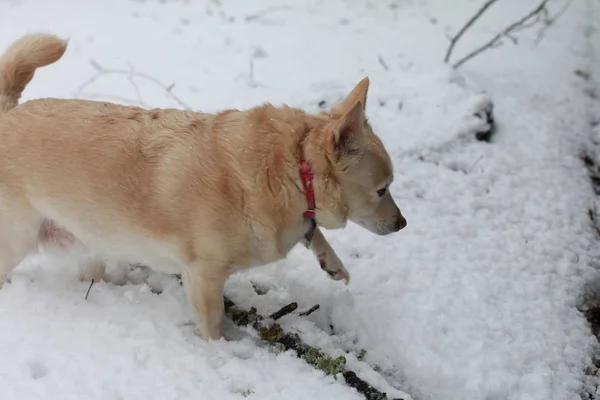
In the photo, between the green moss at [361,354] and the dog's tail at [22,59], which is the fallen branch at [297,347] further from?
the dog's tail at [22,59]

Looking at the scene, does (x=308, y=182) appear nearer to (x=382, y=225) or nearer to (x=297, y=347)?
(x=382, y=225)

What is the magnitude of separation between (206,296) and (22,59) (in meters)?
1.78

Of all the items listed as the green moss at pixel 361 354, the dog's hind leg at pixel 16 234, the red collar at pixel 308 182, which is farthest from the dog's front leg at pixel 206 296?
the dog's hind leg at pixel 16 234

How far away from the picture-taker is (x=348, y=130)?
2793 millimetres

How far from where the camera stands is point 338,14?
25.0ft

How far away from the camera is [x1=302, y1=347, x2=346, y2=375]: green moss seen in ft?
10.4

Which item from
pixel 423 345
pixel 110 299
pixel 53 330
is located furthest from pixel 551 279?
pixel 53 330

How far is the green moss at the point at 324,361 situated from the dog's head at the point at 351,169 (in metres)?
0.73

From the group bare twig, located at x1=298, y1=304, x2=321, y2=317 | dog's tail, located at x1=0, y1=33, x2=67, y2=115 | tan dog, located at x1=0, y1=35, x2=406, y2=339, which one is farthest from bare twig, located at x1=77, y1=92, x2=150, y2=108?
bare twig, located at x1=298, y1=304, x2=321, y2=317

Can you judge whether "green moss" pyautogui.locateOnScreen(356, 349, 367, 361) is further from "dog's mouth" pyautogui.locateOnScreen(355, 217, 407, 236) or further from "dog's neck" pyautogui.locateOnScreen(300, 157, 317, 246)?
"dog's neck" pyautogui.locateOnScreen(300, 157, 317, 246)

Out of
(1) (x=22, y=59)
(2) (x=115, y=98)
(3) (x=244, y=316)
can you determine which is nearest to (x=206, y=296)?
(3) (x=244, y=316)

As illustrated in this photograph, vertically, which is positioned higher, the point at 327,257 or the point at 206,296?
the point at 206,296

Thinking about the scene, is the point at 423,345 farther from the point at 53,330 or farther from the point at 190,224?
the point at 53,330

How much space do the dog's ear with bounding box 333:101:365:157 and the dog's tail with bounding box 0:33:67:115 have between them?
6.06 feet
